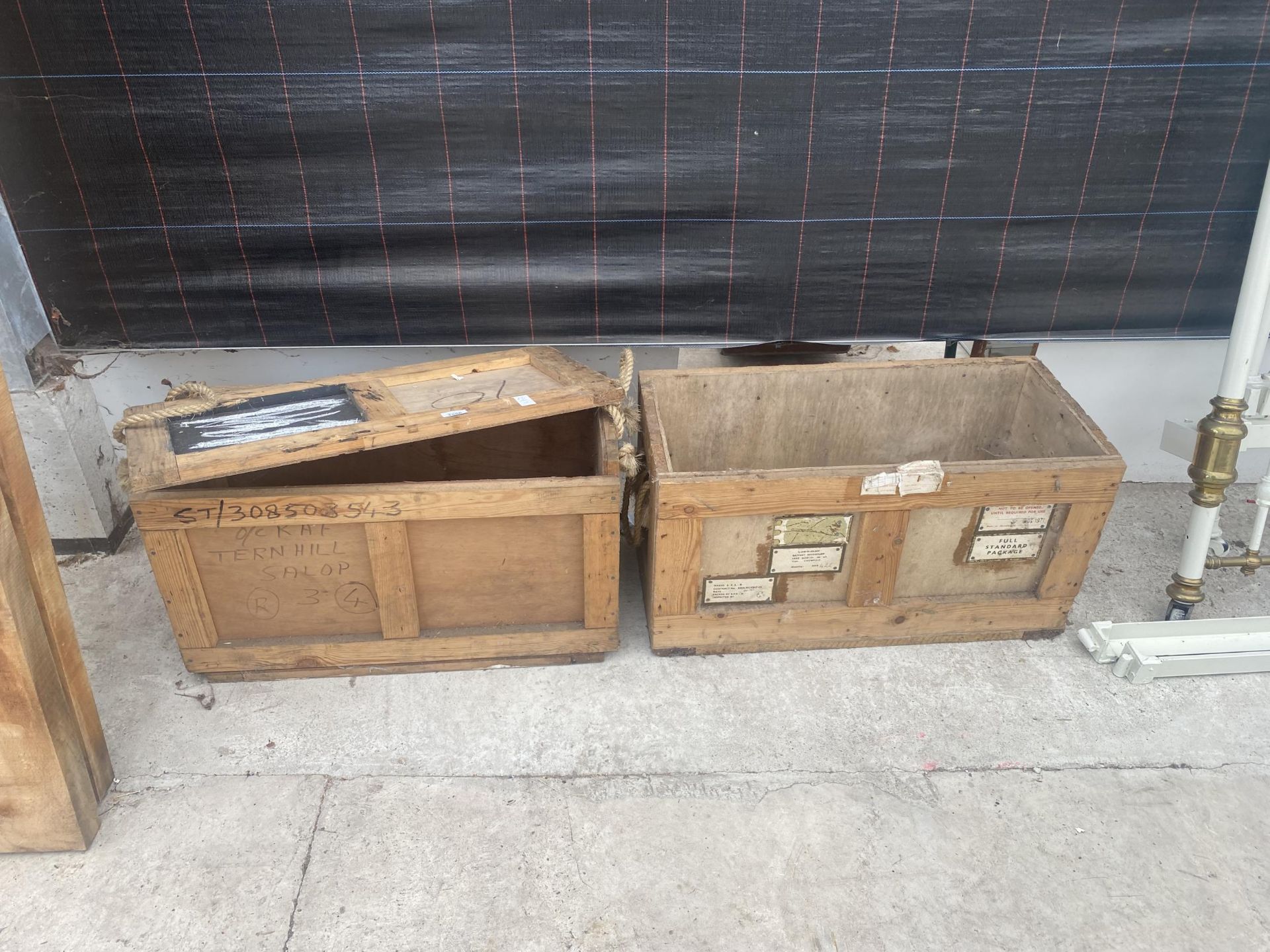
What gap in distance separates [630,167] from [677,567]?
4.22ft

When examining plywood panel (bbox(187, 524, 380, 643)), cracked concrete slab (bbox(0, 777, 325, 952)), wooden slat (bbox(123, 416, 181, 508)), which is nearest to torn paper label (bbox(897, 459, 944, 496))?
plywood panel (bbox(187, 524, 380, 643))

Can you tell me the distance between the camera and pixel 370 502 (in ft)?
8.07

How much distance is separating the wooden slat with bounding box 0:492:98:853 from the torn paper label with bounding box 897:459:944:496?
222 centimetres

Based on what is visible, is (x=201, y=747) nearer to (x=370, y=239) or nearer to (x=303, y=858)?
(x=303, y=858)

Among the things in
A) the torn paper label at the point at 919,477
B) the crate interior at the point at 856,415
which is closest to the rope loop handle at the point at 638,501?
the crate interior at the point at 856,415

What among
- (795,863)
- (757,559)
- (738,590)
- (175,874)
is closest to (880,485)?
Answer: (757,559)

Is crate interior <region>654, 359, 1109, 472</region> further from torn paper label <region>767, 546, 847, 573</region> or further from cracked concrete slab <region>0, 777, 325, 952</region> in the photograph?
cracked concrete slab <region>0, 777, 325, 952</region>

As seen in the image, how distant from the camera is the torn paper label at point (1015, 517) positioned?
8.84 feet

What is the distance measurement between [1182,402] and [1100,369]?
1.30 feet

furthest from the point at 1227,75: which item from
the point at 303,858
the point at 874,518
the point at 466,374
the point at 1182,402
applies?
the point at 303,858

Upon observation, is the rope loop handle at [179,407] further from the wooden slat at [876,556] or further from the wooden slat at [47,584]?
the wooden slat at [876,556]

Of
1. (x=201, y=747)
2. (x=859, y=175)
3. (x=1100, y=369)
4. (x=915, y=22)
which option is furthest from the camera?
(x=1100, y=369)

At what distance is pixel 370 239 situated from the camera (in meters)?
2.97

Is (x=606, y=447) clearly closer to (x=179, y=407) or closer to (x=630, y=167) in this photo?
(x=630, y=167)
